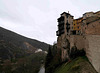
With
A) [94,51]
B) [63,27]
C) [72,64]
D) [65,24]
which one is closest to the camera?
[94,51]

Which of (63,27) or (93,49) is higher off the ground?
(63,27)

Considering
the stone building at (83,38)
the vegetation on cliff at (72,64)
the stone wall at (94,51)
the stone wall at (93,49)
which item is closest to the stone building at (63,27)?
the stone building at (83,38)

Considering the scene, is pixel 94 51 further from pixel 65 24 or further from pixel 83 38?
pixel 65 24

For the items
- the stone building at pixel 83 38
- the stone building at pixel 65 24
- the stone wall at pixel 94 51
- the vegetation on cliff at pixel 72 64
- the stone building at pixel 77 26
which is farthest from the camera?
the stone building at pixel 77 26

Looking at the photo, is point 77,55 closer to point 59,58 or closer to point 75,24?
point 59,58

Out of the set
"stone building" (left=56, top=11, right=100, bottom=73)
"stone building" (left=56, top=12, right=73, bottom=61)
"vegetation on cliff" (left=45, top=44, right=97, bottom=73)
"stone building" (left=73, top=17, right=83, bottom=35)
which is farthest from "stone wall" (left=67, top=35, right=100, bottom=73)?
"stone building" (left=73, top=17, right=83, bottom=35)

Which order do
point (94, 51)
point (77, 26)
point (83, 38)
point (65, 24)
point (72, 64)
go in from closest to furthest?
point (94, 51) < point (72, 64) < point (83, 38) < point (65, 24) < point (77, 26)

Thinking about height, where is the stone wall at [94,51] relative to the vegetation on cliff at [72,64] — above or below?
above

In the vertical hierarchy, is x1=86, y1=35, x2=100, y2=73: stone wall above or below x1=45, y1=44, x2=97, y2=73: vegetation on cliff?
above

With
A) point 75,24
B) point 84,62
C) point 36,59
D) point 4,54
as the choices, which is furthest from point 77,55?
point 4,54

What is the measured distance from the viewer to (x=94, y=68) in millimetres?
32500

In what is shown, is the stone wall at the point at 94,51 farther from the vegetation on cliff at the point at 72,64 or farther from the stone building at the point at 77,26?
the stone building at the point at 77,26

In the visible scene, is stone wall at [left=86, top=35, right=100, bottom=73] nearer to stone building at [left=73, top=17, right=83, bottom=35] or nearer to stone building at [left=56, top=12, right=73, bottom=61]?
stone building at [left=56, top=12, right=73, bottom=61]

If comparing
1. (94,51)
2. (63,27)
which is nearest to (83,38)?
(94,51)
